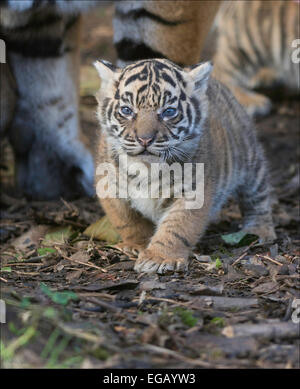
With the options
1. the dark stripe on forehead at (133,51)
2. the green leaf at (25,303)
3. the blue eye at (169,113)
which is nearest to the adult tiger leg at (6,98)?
the dark stripe on forehead at (133,51)

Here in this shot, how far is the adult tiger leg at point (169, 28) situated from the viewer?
4.39 m

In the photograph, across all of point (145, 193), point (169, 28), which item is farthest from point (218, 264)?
point (169, 28)

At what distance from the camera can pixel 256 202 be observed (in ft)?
14.2

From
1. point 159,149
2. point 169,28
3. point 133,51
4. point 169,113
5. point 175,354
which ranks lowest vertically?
point 175,354

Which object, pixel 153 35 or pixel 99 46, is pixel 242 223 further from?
pixel 99 46

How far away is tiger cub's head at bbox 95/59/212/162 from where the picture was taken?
128 inches

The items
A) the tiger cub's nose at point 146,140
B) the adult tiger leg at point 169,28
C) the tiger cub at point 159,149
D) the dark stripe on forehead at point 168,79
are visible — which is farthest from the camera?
the adult tiger leg at point 169,28

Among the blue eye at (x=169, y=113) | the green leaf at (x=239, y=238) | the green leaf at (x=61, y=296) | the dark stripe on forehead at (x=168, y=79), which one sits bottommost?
the green leaf at (x=61, y=296)

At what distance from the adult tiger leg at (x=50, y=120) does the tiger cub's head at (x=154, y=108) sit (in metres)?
1.40

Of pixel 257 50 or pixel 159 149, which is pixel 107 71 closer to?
pixel 159 149

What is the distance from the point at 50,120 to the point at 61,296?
2534 mm

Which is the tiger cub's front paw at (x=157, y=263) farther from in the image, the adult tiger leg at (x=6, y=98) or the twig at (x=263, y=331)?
the adult tiger leg at (x=6, y=98)

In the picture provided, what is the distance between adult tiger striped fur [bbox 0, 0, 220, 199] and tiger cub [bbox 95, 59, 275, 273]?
0.90 meters

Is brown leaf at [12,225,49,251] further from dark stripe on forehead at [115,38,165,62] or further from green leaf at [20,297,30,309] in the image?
green leaf at [20,297,30,309]
